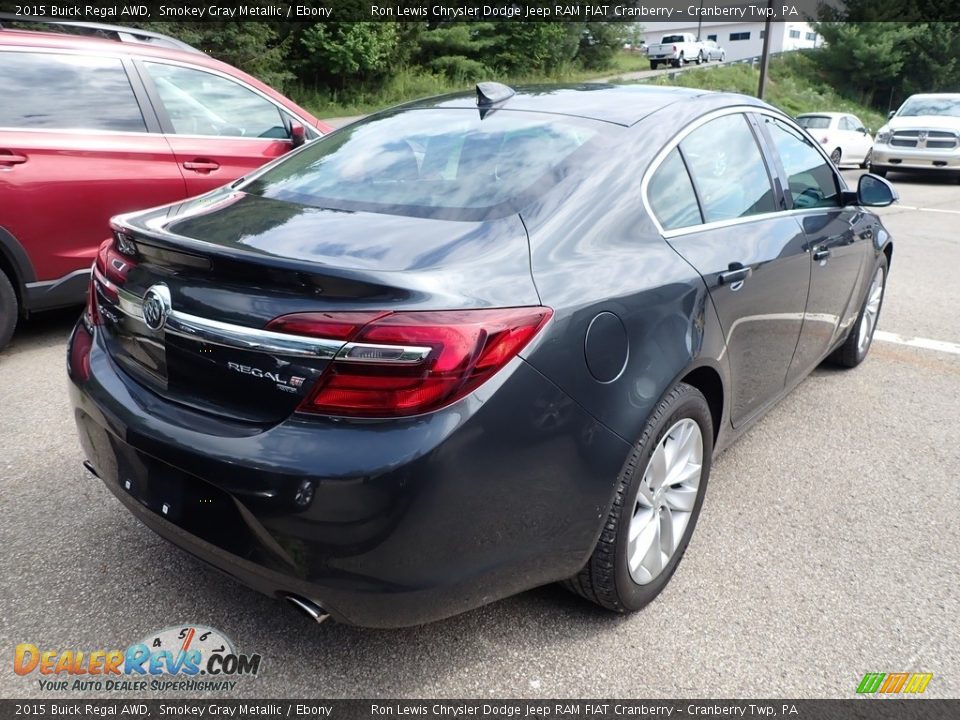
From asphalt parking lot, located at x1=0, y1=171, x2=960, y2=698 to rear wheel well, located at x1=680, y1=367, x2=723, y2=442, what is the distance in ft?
1.54

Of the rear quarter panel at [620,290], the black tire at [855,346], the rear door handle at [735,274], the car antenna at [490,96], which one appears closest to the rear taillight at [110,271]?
the rear quarter panel at [620,290]

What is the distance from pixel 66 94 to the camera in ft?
14.7

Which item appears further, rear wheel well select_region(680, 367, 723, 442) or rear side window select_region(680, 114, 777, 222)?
rear side window select_region(680, 114, 777, 222)

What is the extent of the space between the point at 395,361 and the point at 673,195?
129 centimetres

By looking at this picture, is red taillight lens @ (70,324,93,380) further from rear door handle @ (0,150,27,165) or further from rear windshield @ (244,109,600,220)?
rear door handle @ (0,150,27,165)

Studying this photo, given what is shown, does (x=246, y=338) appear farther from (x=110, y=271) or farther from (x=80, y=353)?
(x=80, y=353)

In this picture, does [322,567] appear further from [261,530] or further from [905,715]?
[905,715]

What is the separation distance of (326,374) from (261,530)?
399mm

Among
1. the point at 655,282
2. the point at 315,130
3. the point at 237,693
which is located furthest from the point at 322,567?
the point at 315,130

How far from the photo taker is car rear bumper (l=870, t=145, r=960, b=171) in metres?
15.5

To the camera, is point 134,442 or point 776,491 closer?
point 134,442

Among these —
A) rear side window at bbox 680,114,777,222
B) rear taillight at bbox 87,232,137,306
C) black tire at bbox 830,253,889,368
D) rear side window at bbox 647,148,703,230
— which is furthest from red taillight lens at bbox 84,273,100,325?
black tire at bbox 830,253,889,368

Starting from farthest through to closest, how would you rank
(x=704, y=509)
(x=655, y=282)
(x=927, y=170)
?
(x=927, y=170) → (x=704, y=509) → (x=655, y=282)

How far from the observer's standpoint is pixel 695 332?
2.35 metres
